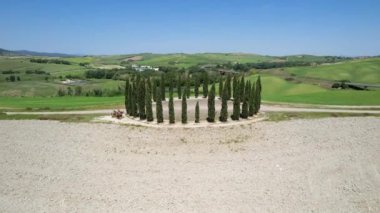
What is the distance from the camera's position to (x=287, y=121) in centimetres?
4828

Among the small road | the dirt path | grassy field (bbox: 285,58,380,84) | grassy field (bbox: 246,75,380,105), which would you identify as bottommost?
the dirt path

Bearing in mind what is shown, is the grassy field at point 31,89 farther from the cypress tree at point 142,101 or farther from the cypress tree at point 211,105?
the cypress tree at point 211,105

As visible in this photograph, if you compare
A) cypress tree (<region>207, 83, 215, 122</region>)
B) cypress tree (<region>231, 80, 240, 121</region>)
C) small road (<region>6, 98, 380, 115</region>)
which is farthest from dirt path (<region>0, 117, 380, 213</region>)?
small road (<region>6, 98, 380, 115</region>)

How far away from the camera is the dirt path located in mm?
23234

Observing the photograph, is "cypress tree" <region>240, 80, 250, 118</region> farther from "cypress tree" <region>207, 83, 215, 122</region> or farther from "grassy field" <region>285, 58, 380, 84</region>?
"grassy field" <region>285, 58, 380, 84</region>

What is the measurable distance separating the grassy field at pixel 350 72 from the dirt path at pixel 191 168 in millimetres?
68734

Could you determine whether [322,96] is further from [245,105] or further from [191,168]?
[191,168]

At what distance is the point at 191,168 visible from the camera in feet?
98.4

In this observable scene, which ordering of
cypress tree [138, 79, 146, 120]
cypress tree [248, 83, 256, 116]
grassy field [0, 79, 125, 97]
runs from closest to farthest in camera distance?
1. cypress tree [138, 79, 146, 120]
2. cypress tree [248, 83, 256, 116]
3. grassy field [0, 79, 125, 97]

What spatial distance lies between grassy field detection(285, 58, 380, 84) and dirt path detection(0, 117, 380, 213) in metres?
68.7

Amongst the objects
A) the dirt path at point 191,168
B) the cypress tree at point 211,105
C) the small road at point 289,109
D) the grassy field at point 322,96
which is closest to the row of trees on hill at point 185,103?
the cypress tree at point 211,105

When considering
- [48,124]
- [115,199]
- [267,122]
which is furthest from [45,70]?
[115,199]

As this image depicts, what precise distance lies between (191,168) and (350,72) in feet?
344

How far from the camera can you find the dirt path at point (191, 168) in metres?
23.2
